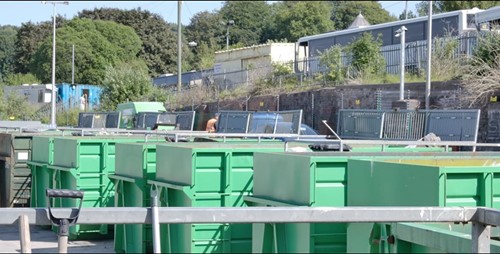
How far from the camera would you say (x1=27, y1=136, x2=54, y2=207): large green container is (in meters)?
16.0

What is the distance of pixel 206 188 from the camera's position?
10.5 meters

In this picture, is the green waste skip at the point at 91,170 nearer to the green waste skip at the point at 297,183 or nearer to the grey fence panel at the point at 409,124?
the grey fence panel at the point at 409,124

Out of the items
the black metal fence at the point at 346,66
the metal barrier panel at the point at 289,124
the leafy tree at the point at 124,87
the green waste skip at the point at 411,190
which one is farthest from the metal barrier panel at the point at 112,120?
the green waste skip at the point at 411,190

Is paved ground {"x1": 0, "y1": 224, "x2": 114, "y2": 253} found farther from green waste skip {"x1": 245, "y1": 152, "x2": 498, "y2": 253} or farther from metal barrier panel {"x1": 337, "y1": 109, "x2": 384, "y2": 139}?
metal barrier panel {"x1": 337, "y1": 109, "x2": 384, "y2": 139}

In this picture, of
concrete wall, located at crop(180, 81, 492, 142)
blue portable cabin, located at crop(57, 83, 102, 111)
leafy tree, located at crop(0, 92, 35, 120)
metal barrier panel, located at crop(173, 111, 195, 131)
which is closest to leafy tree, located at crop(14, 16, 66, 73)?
blue portable cabin, located at crop(57, 83, 102, 111)

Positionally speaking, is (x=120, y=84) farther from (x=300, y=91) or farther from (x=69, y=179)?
(x=69, y=179)

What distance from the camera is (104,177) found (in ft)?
48.2

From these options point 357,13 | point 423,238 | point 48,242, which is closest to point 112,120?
point 48,242

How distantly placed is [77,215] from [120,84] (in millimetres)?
46329

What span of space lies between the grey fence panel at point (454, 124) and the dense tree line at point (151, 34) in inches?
1865

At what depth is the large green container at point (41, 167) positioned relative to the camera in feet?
52.5

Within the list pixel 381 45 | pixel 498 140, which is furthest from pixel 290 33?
pixel 498 140

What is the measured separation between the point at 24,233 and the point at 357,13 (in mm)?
100725

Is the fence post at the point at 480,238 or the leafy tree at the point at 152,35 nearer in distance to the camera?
the fence post at the point at 480,238
